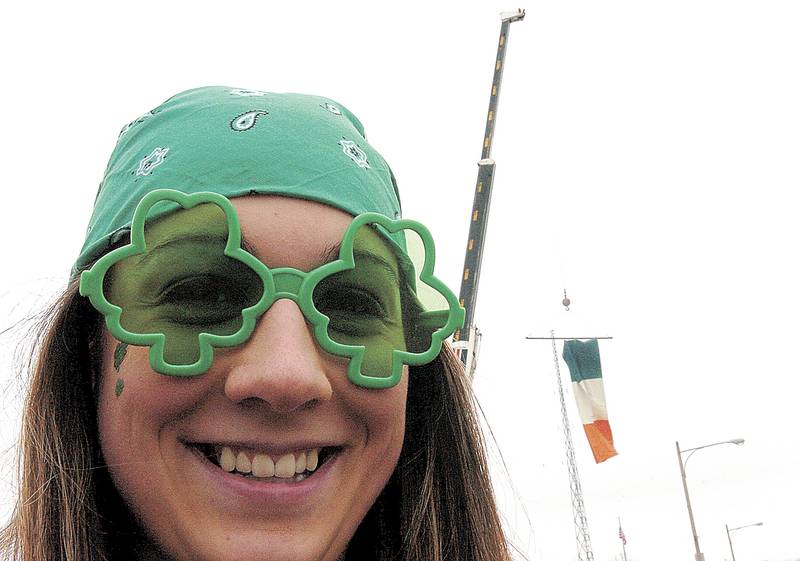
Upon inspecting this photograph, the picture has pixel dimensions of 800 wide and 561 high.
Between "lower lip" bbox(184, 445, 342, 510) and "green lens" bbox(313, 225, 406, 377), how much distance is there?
26cm

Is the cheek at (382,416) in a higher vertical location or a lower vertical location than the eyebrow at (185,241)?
lower

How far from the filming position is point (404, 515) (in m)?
1.81

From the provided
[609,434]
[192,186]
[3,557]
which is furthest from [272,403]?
[609,434]

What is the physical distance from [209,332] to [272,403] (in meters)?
0.19

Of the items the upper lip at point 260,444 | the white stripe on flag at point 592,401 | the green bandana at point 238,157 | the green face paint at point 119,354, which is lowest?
the upper lip at point 260,444

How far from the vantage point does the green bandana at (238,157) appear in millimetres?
1562

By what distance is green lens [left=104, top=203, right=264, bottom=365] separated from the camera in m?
1.40

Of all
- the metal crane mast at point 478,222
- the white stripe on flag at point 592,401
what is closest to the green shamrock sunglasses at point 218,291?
the metal crane mast at point 478,222

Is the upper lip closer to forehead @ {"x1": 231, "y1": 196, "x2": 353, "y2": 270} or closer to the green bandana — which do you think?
forehead @ {"x1": 231, "y1": 196, "x2": 353, "y2": 270}

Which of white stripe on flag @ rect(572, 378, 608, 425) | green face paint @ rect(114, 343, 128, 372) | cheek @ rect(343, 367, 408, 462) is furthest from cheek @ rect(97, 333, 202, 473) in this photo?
white stripe on flag @ rect(572, 378, 608, 425)

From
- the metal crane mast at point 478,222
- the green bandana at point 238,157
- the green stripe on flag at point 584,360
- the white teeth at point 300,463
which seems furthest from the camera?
the green stripe on flag at point 584,360

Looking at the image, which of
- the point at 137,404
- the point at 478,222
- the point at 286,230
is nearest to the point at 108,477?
the point at 137,404

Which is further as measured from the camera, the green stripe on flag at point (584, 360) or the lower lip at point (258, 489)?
the green stripe on flag at point (584, 360)

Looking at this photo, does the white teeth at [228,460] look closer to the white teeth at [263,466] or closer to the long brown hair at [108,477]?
the white teeth at [263,466]
